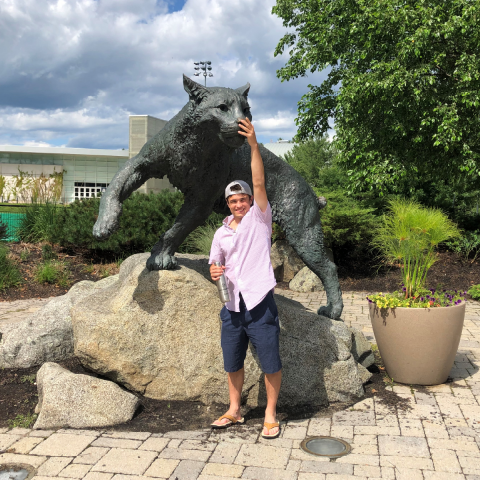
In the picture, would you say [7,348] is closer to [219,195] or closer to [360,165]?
[219,195]

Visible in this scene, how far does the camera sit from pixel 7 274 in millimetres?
9305

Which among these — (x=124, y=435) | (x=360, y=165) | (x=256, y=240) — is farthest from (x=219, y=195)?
(x=360, y=165)

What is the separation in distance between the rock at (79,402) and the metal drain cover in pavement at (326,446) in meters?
1.34

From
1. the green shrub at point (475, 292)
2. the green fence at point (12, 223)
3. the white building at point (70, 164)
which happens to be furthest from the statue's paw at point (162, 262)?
the white building at point (70, 164)

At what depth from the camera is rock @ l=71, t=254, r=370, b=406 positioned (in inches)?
148

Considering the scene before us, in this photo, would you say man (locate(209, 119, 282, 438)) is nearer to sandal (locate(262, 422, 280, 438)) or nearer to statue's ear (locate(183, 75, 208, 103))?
sandal (locate(262, 422, 280, 438))

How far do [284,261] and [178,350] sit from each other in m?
7.39

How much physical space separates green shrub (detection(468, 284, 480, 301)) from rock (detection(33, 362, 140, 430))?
821cm

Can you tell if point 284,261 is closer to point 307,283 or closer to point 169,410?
point 307,283

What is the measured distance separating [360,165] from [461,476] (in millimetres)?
9934

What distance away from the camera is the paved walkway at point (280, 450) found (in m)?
2.75

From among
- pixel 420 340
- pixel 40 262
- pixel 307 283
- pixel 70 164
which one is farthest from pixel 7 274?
pixel 70 164

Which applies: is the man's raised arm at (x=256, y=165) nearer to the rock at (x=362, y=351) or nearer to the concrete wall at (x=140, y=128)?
the rock at (x=362, y=351)

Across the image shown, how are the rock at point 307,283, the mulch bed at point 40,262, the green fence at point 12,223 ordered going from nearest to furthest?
the mulch bed at point 40,262 → the rock at point 307,283 → the green fence at point 12,223
